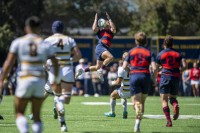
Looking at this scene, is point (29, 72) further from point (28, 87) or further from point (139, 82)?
point (139, 82)

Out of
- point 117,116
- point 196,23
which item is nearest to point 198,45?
point 196,23

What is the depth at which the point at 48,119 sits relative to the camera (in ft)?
56.3

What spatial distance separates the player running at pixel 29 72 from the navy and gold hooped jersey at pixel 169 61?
521cm

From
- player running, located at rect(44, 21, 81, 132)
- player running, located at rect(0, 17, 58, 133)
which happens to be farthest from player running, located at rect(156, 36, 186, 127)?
player running, located at rect(0, 17, 58, 133)

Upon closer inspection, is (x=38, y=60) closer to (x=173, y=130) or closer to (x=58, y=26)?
(x=58, y=26)

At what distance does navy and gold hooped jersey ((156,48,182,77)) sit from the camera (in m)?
15.8

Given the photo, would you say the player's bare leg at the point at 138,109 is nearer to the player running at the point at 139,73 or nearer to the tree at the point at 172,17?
the player running at the point at 139,73

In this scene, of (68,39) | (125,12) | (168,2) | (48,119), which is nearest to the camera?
(68,39)

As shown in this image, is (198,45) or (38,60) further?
(198,45)

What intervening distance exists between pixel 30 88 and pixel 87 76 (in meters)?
26.0

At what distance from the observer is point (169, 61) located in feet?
52.0

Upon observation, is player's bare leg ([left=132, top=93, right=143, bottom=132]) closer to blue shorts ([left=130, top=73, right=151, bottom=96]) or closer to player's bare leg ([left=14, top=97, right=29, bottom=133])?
blue shorts ([left=130, top=73, right=151, bottom=96])

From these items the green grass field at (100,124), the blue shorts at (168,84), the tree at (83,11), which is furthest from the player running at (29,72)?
the tree at (83,11)

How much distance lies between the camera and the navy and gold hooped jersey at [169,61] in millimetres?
15797
